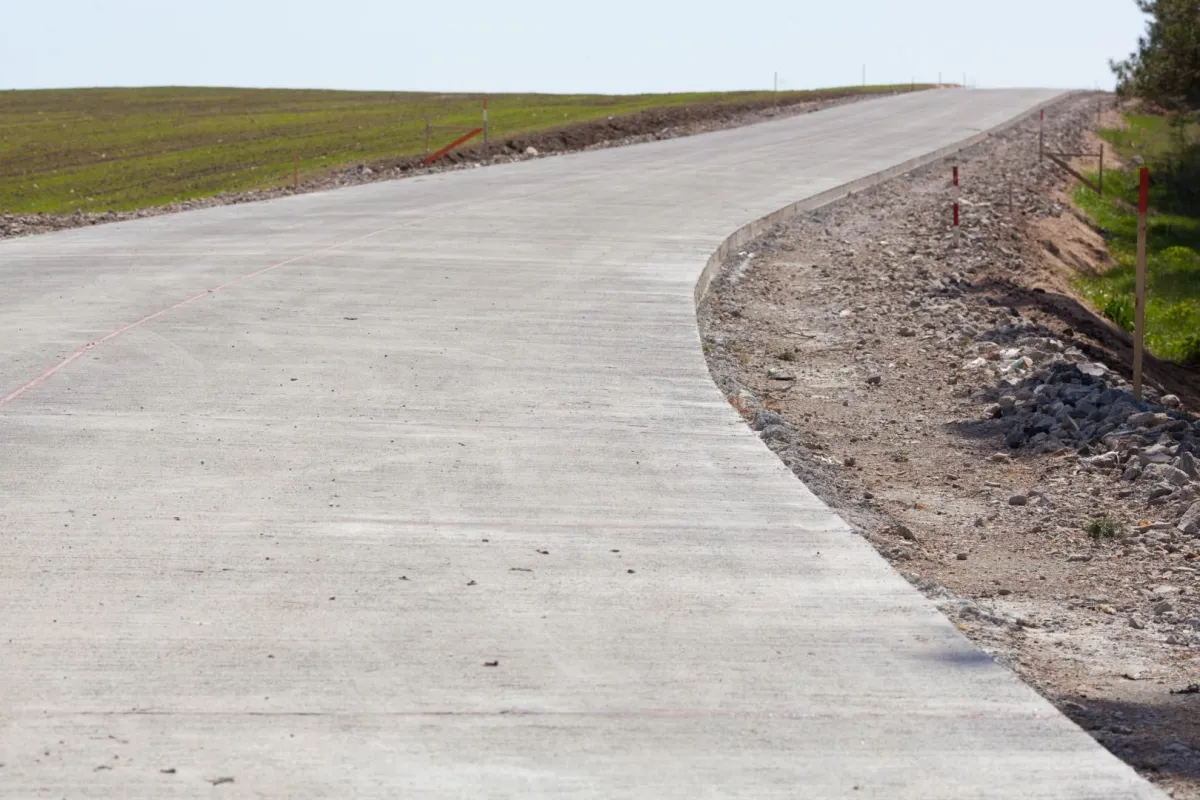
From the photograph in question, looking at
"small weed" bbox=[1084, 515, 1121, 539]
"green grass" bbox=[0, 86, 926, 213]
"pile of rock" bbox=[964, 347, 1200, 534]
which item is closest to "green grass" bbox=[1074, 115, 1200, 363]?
"pile of rock" bbox=[964, 347, 1200, 534]

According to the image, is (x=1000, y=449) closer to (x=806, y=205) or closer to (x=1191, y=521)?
(x=1191, y=521)

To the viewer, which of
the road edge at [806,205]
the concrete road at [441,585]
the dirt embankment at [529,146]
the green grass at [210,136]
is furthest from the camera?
the green grass at [210,136]

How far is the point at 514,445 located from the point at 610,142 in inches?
1388

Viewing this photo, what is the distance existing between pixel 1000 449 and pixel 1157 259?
21.8 m

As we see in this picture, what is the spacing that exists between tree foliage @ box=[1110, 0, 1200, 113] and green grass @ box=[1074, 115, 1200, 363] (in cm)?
255

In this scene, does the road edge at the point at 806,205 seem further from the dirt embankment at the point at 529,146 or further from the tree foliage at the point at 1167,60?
the dirt embankment at the point at 529,146

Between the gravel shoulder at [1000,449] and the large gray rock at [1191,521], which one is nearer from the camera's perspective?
the gravel shoulder at [1000,449]

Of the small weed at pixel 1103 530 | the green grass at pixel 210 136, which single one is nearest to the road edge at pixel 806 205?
the small weed at pixel 1103 530

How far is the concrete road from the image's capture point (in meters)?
4.99

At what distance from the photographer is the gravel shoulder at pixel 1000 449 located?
21.8 feet

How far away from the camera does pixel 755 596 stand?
6727mm

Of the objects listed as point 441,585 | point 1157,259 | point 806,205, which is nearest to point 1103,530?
point 441,585

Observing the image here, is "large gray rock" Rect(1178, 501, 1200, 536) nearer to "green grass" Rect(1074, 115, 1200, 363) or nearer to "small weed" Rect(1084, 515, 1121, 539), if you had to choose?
"small weed" Rect(1084, 515, 1121, 539)

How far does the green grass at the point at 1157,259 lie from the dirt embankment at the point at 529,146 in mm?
12500
